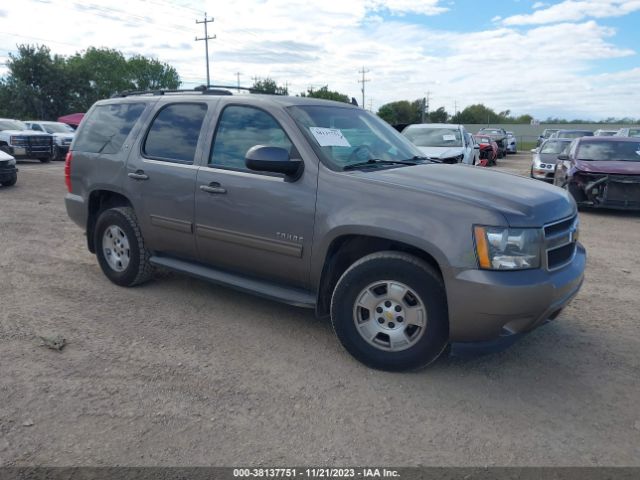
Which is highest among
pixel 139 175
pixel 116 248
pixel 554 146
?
pixel 554 146

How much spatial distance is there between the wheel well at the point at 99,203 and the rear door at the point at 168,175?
14.8 inches

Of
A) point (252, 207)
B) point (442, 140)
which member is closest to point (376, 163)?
point (252, 207)

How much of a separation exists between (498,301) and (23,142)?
1983 centimetres

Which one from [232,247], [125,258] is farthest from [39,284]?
[232,247]

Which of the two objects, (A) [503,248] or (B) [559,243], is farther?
(B) [559,243]

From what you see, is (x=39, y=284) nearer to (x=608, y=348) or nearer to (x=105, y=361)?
(x=105, y=361)

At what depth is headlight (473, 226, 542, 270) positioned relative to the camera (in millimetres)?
3125

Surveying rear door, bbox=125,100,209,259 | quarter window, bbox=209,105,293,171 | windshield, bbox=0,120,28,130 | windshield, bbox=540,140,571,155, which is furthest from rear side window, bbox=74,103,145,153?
windshield, bbox=0,120,28,130

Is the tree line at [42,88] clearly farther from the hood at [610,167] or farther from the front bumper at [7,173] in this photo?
the hood at [610,167]

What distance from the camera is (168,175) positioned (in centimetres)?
454

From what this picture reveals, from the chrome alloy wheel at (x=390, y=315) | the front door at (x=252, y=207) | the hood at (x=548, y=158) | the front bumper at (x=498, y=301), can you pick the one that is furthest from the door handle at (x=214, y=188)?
the hood at (x=548, y=158)

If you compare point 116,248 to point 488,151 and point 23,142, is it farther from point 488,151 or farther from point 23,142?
Answer: point 488,151

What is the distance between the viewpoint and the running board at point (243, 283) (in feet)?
12.7

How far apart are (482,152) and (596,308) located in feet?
62.5
